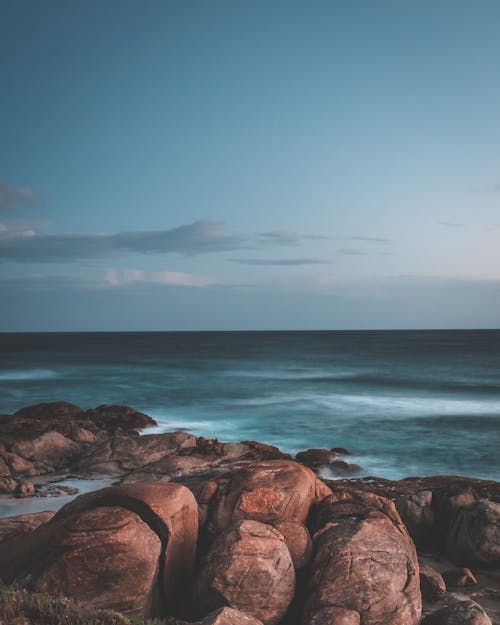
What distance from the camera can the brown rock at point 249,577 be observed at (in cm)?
852

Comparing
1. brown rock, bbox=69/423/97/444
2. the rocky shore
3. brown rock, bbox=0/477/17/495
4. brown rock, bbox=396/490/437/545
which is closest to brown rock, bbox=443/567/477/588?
the rocky shore

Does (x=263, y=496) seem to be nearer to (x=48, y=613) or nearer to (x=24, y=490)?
(x=48, y=613)

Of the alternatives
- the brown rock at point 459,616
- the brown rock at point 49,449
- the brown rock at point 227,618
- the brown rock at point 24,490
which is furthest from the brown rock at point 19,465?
the brown rock at point 459,616

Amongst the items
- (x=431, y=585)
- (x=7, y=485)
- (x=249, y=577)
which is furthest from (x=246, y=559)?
(x=7, y=485)

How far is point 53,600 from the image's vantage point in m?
7.14

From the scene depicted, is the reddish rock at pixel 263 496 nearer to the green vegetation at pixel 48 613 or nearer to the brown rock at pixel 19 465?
the green vegetation at pixel 48 613

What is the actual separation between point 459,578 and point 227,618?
7.09m

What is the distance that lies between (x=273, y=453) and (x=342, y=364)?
61.7m

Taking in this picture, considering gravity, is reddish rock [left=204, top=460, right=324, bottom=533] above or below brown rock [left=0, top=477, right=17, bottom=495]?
above

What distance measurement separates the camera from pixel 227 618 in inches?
265

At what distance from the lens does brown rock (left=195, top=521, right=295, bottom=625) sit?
852 centimetres

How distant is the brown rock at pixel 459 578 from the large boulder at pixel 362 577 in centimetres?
251

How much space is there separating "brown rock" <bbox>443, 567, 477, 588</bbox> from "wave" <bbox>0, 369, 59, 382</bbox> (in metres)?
56.8

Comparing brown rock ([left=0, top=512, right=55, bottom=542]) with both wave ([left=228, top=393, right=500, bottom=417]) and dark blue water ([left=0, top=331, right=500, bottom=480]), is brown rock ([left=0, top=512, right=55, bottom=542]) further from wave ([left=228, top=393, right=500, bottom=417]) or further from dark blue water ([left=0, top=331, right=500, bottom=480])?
wave ([left=228, top=393, right=500, bottom=417])
